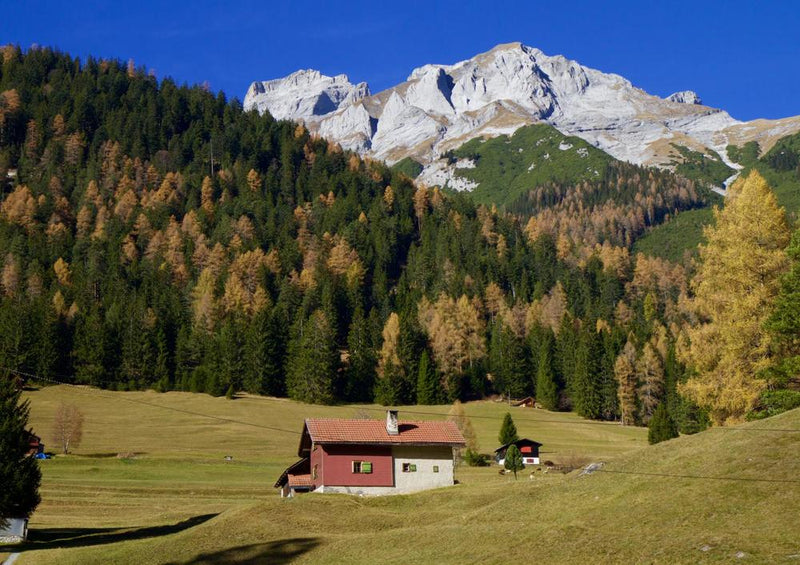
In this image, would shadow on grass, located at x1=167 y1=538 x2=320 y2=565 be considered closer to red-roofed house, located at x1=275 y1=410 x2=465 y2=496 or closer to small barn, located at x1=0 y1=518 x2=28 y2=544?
small barn, located at x1=0 y1=518 x2=28 y2=544

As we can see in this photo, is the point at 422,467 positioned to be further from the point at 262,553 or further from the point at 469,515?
the point at 262,553

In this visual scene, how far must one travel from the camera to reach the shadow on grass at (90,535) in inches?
1655

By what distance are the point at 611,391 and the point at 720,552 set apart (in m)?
103

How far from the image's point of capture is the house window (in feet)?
181

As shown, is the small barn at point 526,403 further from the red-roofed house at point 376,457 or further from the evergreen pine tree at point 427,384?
the red-roofed house at point 376,457

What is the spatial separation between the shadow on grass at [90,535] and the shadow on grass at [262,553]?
30.1 ft

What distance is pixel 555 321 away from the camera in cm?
15775

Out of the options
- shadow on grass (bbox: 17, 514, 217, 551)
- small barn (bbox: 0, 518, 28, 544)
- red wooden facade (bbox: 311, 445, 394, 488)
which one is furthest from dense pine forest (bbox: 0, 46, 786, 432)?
small barn (bbox: 0, 518, 28, 544)

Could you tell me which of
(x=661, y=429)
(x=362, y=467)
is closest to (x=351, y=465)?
(x=362, y=467)

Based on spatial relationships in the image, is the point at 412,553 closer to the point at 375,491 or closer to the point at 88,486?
the point at 375,491

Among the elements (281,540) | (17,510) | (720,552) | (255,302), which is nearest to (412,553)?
(281,540)

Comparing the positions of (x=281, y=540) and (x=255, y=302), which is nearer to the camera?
(x=281, y=540)

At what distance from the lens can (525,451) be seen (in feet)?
291

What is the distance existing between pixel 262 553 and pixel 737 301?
28346 mm
